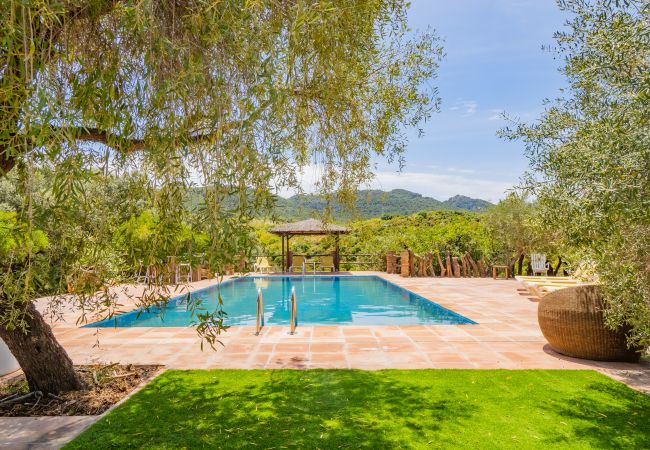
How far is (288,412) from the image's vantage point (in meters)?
3.72

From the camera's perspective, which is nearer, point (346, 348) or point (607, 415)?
point (607, 415)

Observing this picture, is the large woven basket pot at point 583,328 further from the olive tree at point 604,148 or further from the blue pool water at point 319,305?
the blue pool water at point 319,305

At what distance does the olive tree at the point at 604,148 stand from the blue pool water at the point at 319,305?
14.5ft

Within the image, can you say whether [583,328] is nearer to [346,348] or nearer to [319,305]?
[346,348]

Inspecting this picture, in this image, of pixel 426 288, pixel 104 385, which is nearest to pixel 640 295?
pixel 104 385

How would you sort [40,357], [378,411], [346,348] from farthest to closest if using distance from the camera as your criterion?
[346,348]
[40,357]
[378,411]

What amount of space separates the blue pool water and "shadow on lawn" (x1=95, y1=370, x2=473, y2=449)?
1841mm

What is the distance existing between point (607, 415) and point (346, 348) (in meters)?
3.07

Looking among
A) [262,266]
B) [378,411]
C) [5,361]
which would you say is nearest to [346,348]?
[378,411]

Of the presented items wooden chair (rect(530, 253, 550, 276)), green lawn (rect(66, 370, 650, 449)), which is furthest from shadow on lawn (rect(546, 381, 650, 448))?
wooden chair (rect(530, 253, 550, 276))

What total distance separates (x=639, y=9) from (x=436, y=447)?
124 inches

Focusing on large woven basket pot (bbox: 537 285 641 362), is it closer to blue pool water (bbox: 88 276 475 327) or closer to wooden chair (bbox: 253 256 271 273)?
blue pool water (bbox: 88 276 475 327)

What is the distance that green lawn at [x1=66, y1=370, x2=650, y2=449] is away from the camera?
125 inches

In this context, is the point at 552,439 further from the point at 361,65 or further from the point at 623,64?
the point at 361,65
